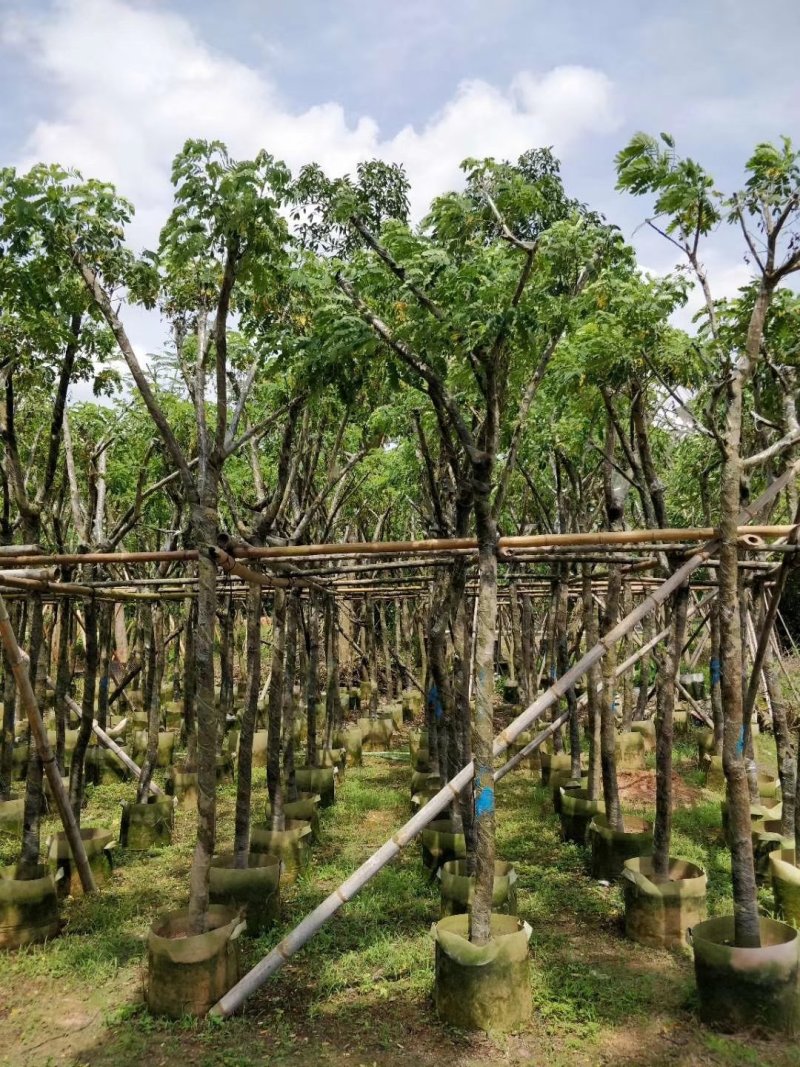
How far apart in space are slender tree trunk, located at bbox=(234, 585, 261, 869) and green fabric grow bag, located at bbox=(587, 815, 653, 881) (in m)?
3.68

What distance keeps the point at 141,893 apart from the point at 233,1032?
11.0 feet

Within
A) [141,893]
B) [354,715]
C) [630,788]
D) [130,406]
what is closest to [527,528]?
[354,715]

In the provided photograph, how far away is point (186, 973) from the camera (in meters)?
5.51

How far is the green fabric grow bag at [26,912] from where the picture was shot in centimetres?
677

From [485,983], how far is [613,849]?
3.47 metres

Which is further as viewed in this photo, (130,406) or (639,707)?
(639,707)

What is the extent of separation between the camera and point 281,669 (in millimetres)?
9523

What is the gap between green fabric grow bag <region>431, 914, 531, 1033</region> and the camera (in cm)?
518

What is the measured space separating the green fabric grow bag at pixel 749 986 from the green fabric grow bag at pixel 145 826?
6.94m

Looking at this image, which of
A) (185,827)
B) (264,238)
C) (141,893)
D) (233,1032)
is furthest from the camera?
(185,827)

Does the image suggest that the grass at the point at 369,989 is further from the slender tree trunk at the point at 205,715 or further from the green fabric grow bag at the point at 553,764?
the green fabric grow bag at the point at 553,764

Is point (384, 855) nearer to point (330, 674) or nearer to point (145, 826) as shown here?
point (145, 826)

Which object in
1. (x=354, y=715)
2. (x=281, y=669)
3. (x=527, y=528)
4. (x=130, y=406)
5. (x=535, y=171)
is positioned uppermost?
(x=535, y=171)

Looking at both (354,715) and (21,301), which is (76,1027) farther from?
(354,715)
